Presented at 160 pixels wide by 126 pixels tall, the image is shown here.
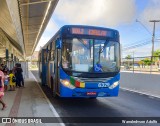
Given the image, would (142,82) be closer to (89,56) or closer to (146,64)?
(146,64)

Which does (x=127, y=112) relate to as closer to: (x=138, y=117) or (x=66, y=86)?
(x=138, y=117)

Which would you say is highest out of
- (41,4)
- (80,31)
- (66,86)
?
(41,4)

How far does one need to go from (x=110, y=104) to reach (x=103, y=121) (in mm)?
3891

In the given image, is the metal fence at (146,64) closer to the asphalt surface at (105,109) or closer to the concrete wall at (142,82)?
the concrete wall at (142,82)

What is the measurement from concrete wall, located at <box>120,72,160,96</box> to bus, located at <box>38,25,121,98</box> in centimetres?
548

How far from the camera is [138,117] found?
9.74 meters

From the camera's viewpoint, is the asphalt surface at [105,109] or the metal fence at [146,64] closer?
the asphalt surface at [105,109]

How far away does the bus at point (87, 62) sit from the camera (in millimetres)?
11594

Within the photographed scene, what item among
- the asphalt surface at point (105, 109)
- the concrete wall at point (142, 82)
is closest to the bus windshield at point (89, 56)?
the asphalt surface at point (105, 109)

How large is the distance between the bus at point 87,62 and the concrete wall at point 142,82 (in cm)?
548

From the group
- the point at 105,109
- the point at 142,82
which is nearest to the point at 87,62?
the point at 105,109

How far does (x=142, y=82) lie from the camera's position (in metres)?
18.6

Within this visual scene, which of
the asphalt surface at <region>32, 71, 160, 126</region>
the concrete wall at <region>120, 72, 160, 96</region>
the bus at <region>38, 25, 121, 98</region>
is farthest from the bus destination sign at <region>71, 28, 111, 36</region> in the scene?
the concrete wall at <region>120, 72, 160, 96</region>

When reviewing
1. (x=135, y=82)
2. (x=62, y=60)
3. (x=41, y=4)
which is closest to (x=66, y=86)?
(x=62, y=60)
